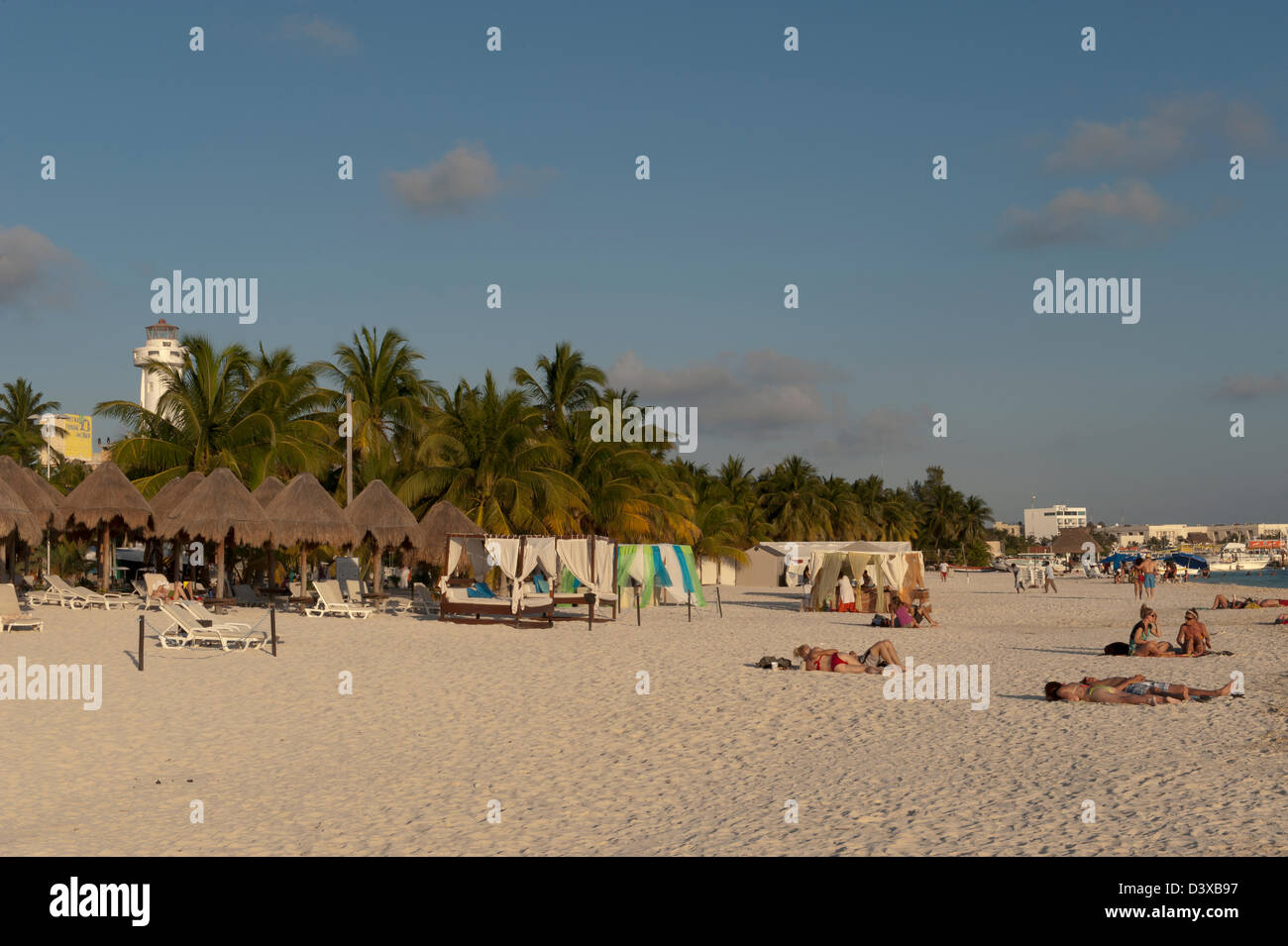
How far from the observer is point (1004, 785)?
24.6 feet

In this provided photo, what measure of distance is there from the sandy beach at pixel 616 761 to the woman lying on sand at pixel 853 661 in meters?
0.40

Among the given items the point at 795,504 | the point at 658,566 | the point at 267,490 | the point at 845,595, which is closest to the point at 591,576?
the point at 658,566

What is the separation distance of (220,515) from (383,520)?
363 cm

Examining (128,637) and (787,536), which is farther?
(787,536)

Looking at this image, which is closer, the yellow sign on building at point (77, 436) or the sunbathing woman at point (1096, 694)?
the sunbathing woman at point (1096, 694)

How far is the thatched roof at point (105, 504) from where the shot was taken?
24500 mm

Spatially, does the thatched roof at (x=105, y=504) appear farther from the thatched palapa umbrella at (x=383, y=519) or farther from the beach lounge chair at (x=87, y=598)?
the thatched palapa umbrella at (x=383, y=519)

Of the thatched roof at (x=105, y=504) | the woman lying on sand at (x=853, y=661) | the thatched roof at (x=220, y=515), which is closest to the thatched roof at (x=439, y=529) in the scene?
the thatched roof at (x=220, y=515)

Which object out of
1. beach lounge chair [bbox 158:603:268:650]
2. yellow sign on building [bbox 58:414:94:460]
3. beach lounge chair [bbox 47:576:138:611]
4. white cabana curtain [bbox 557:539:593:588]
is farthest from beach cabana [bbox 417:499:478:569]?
yellow sign on building [bbox 58:414:94:460]

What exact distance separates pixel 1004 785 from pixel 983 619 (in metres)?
20.2

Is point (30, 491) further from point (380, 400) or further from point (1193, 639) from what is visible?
point (1193, 639)
